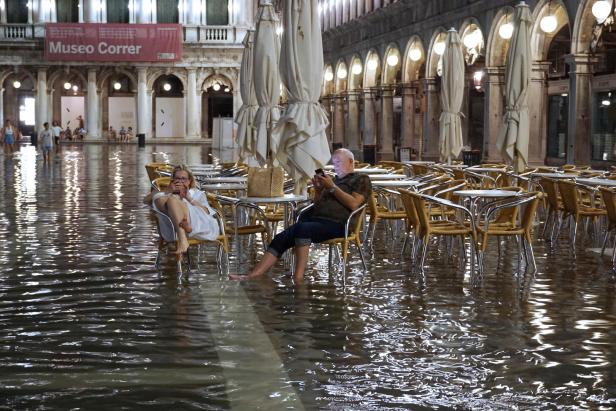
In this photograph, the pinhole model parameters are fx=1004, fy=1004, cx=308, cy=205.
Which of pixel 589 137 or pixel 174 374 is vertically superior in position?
pixel 589 137

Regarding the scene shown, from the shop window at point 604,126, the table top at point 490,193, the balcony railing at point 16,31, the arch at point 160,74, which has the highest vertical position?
the balcony railing at point 16,31

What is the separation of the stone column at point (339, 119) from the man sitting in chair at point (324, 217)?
3131cm

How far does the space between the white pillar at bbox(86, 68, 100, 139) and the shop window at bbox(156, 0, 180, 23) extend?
493 centimetres

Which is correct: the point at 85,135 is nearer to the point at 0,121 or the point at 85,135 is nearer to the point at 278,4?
the point at 0,121

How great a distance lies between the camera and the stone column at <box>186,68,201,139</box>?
186 ft

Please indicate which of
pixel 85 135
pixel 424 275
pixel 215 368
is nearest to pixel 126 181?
pixel 424 275

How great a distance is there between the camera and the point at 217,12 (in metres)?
57.7

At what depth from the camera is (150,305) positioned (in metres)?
7.53

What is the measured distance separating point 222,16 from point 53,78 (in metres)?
10.3

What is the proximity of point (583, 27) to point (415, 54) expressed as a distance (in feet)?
34.0

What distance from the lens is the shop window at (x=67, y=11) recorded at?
5712cm

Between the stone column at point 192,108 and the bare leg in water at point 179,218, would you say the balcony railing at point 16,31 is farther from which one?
the bare leg in water at point 179,218

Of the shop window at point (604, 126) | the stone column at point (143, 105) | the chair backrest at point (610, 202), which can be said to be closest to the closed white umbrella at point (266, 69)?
the chair backrest at point (610, 202)

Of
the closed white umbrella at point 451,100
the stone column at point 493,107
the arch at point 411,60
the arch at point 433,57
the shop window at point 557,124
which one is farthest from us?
the arch at point 411,60
